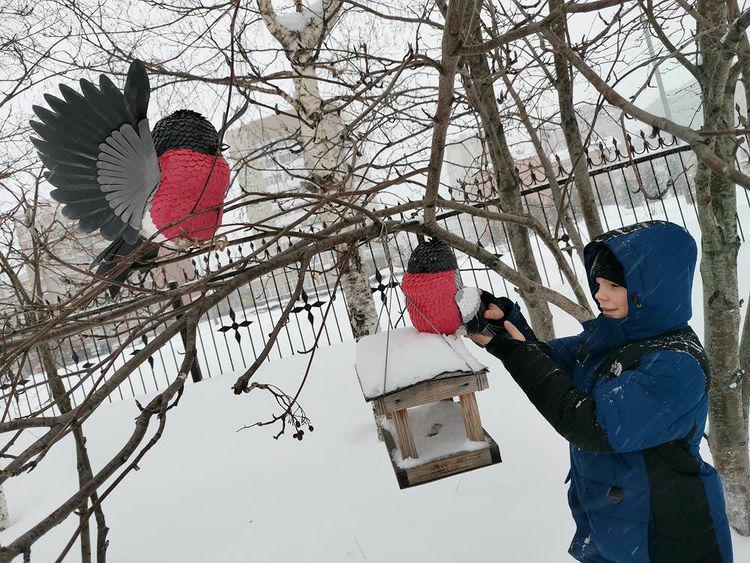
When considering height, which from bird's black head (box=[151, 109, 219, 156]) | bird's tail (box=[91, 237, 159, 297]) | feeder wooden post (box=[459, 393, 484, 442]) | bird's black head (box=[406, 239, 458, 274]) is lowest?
feeder wooden post (box=[459, 393, 484, 442])

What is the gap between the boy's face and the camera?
138 cm

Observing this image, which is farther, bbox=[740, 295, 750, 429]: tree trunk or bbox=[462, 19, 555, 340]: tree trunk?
bbox=[462, 19, 555, 340]: tree trunk

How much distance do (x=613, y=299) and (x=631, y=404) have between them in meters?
0.27

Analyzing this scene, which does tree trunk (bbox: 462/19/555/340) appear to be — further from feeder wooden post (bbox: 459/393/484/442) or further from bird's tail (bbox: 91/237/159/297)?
bird's tail (bbox: 91/237/159/297)

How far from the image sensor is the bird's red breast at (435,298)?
1.43 metres

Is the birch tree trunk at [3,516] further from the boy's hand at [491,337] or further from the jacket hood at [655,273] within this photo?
the jacket hood at [655,273]

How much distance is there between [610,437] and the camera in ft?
4.12

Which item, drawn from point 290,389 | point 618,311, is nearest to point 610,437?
point 618,311

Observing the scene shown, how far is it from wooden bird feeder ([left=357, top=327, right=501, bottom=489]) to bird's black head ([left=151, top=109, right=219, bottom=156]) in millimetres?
796

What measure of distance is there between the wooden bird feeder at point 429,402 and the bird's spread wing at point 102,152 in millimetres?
805

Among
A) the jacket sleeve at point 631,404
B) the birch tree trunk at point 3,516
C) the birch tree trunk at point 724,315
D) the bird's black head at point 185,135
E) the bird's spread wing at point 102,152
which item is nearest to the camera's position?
the bird's spread wing at point 102,152

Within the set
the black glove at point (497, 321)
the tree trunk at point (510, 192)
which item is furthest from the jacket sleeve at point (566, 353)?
the tree trunk at point (510, 192)

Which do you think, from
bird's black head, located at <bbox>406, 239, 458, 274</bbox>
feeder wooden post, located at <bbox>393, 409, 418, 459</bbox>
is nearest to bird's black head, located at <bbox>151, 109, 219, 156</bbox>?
bird's black head, located at <bbox>406, 239, 458, 274</bbox>

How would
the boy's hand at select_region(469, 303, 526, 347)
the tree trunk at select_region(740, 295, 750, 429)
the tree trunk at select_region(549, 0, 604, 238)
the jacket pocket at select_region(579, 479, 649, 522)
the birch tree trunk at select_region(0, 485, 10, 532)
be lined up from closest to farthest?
1. the jacket pocket at select_region(579, 479, 649, 522)
2. the boy's hand at select_region(469, 303, 526, 347)
3. the tree trunk at select_region(740, 295, 750, 429)
4. the tree trunk at select_region(549, 0, 604, 238)
5. the birch tree trunk at select_region(0, 485, 10, 532)
